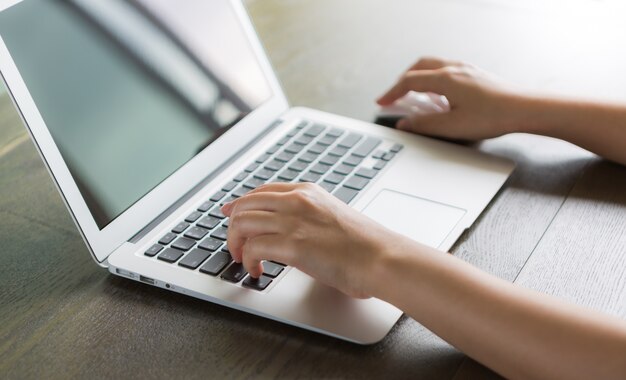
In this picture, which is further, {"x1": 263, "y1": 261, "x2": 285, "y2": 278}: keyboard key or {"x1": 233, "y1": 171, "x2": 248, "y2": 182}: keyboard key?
{"x1": 233, "y1": 171, "x2": 248, "y2": 182}: keyboard key

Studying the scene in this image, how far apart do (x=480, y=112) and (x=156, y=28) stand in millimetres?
423

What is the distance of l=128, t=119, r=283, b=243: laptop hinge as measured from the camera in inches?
35.6

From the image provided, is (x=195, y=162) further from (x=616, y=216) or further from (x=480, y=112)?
(x=616, y=216)

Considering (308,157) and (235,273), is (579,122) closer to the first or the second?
(308,157)

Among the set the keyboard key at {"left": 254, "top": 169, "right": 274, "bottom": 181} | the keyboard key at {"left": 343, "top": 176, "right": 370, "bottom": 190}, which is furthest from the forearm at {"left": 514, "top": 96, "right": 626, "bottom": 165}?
the keyboard key at {"left": 254, "top": 169, "right": 274, "bottom": 181}

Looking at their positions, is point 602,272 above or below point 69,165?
below

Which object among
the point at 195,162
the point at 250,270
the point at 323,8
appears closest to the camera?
the point at 250,270

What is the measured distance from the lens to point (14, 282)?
0.88 m

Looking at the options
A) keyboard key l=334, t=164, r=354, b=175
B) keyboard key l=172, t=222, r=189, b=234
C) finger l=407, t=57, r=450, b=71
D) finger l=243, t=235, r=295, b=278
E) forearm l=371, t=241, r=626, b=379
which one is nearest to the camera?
forearm l=371, t=241, r=626, b=379

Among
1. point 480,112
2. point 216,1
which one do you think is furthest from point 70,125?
point 480,112

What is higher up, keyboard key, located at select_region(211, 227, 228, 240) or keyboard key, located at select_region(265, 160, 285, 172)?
keyboard key, located at select_region(211, 227, 228, 240)

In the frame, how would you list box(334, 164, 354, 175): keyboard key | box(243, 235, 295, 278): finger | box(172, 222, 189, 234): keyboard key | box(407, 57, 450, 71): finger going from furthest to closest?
box(407, 57, 450, 71): finger
box(334, 164, 354, 175): keyboard key
box(172, 222, 189, 234): keyboard key
box(243, 235, 295, 278): finger

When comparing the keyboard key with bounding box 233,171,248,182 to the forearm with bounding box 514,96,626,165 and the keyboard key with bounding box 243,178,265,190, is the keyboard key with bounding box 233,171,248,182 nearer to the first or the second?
the keyboard key with bounding box 243,178,265,190

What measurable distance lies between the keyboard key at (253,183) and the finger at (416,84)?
0.84 feet
